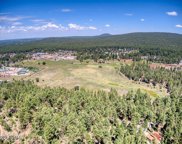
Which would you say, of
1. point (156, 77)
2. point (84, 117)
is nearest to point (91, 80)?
point (156, 77)

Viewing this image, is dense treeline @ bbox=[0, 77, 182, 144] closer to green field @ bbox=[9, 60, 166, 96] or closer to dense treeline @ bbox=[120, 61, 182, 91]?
green field @ bbox=[9, 60, 166, 96]

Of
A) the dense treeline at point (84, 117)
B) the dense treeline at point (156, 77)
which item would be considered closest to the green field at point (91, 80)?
the dense treeline at point (156, 77)

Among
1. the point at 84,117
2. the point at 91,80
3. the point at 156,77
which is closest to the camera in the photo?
the point at 84,117

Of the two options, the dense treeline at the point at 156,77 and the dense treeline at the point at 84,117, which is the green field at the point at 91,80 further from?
the dense treeline at the point at 84,117

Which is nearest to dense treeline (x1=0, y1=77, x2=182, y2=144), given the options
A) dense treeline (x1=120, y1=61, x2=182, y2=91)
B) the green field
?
the green field

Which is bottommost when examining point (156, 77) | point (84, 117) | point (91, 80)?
point (91, 80)

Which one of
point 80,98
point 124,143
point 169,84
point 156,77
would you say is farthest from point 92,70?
point 124,143

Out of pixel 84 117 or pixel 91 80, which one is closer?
pixel 84 117

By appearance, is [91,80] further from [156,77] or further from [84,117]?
[84,117]

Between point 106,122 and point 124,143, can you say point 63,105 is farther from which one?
point 124,143
